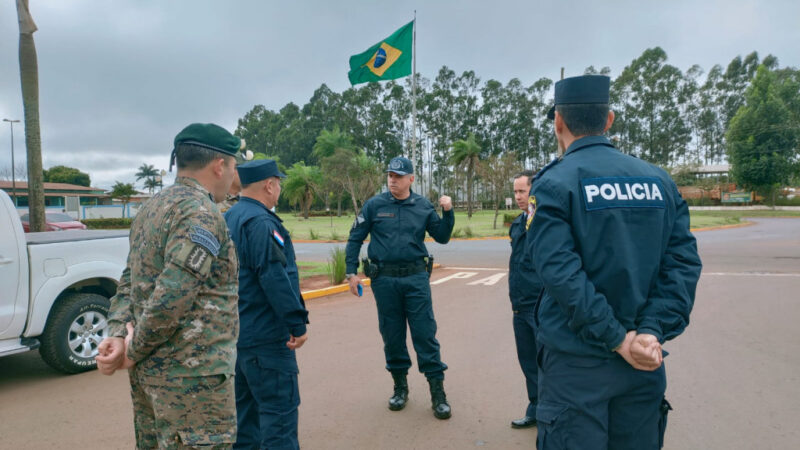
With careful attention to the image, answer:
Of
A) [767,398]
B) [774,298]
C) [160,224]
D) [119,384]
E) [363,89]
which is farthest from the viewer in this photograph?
[363,89]

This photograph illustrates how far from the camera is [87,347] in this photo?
192 inches

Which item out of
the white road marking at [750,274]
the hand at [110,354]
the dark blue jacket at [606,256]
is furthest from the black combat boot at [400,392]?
the white road marking at [750,274]

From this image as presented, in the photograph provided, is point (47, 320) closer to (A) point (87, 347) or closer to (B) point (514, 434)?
(A) point (87, 347)

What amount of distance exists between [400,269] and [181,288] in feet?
7.75

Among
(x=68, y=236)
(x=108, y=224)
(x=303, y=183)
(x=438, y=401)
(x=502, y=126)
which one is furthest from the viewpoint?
(x=502, y=126)

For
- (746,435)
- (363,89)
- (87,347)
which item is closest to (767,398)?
(746,435)

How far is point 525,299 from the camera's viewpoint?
140 inches

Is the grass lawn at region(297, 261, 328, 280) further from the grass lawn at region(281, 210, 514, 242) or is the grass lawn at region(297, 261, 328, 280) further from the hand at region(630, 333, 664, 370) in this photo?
the hand at region(630, 333, 664, 370)

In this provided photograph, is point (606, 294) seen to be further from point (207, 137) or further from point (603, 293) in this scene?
point (207, 137)

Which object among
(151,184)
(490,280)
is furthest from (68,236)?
(151,184)

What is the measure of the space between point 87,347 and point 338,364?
2.52 m

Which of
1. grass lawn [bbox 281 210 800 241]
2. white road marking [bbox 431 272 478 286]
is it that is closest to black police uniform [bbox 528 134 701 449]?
white road marking [bbox 431 272 478 286]

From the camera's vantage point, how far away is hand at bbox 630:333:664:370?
1.73 meters

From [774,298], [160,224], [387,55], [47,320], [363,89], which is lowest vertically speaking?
[774,298]
